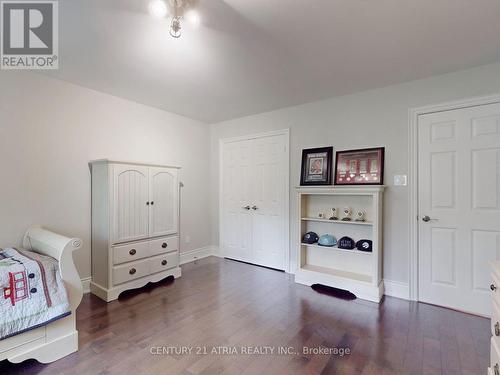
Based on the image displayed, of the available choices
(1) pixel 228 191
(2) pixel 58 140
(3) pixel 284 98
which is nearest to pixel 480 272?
→ (3) pixel 284 98

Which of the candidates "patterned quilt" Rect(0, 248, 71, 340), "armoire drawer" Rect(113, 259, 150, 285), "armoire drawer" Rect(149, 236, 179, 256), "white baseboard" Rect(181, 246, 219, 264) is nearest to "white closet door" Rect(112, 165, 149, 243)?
"armoire drawer" Rect(149, 236, 179, 256)

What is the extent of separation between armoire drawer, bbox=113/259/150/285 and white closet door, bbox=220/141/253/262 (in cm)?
153

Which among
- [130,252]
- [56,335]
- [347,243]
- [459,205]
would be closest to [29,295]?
[56,335]

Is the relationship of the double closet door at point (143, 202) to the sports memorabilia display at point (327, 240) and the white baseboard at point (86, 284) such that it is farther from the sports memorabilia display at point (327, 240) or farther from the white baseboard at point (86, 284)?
the sports memorabilia display at point (327, 240)

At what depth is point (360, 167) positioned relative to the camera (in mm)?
3020

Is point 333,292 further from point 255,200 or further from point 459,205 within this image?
point 255,200

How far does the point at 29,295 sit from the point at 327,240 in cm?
283

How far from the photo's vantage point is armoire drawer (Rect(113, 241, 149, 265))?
2760 mm

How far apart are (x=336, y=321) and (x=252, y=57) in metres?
2.53

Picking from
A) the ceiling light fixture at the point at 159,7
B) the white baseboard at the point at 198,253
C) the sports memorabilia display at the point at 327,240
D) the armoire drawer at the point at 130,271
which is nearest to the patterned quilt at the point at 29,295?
the armoire drawer at the point at 130,271

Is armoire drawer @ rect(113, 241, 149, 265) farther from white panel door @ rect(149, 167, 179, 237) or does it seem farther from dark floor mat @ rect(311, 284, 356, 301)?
dark floor mat @ rect(311, 284, 356, 301)

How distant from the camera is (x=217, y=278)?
334 centimetres
